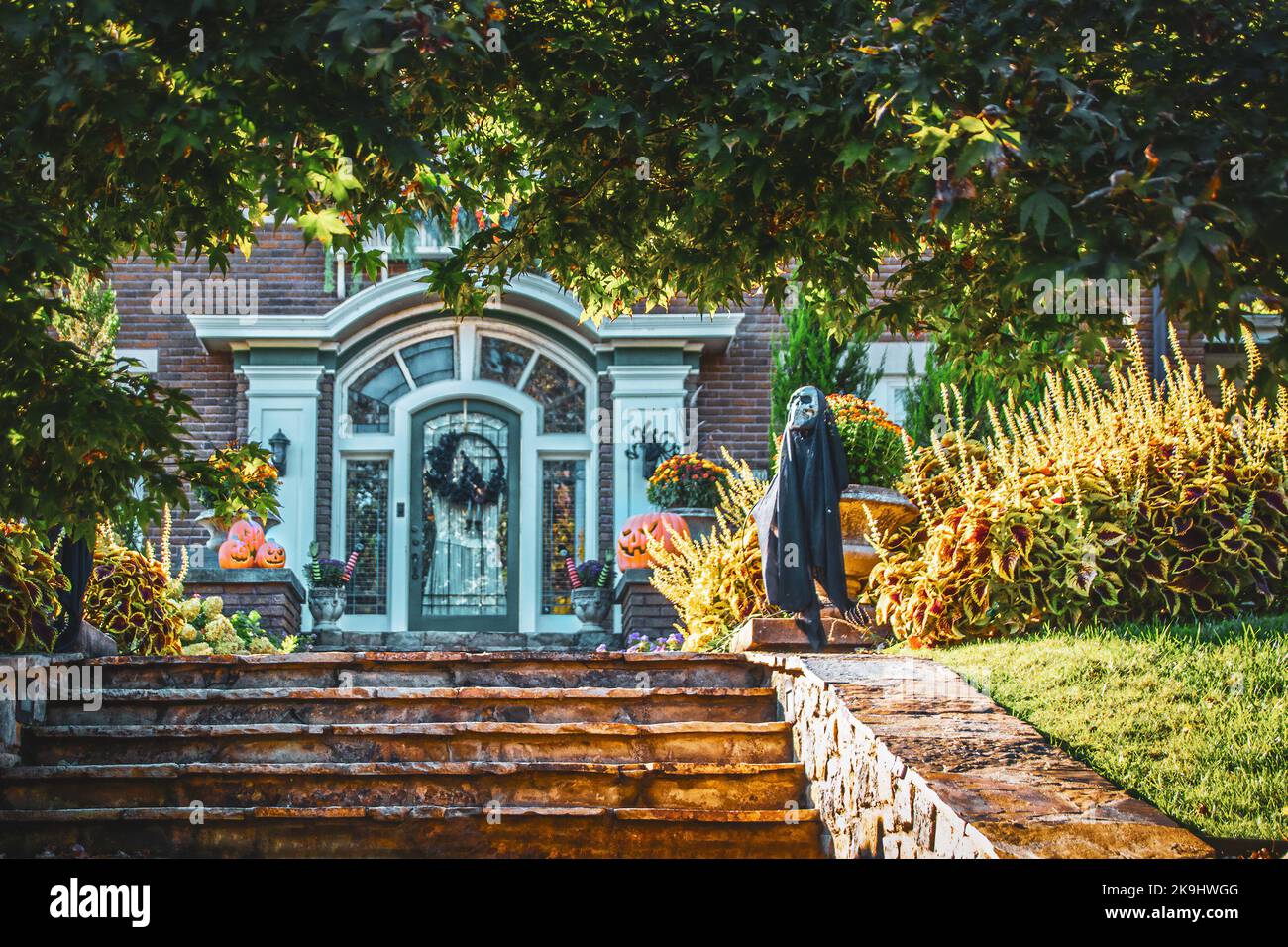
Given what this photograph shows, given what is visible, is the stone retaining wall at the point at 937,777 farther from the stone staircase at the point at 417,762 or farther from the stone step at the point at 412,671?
the stone step at the point at 412,671

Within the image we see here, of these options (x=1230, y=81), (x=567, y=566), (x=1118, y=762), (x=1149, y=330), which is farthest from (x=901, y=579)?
(x=1149, y=330)

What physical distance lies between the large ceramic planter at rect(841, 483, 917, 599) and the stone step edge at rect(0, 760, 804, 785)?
9.77 ft

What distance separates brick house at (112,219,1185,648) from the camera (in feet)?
46.1

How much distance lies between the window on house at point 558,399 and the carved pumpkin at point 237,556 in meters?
3.39

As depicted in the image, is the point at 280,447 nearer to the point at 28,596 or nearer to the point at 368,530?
the point at 368,530

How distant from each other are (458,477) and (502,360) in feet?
4.26

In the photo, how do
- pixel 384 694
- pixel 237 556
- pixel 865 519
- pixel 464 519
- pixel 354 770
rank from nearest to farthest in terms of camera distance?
pixel 354 770, pixel 384 694, pixel 865 519, pixel 237 556, pixel 464 519

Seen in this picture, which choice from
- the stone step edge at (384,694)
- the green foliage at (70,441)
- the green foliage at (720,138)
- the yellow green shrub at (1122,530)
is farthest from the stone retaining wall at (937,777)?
the green foliage at (70,441)

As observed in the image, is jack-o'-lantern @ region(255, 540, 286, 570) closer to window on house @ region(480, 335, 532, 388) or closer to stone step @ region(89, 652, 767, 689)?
window on house @ region(480, 335, 532, 388)

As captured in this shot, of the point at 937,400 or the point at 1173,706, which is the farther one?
the point at 937,400

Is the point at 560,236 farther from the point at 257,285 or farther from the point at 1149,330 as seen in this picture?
the point at 1149,330

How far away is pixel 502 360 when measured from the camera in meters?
14.7

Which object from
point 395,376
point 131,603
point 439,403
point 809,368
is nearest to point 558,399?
point 439,403

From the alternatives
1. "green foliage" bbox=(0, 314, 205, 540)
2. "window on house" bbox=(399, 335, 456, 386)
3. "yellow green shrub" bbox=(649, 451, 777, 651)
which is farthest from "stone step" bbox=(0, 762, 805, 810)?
"window on house" bbox=(399, 335, 456, 386)
